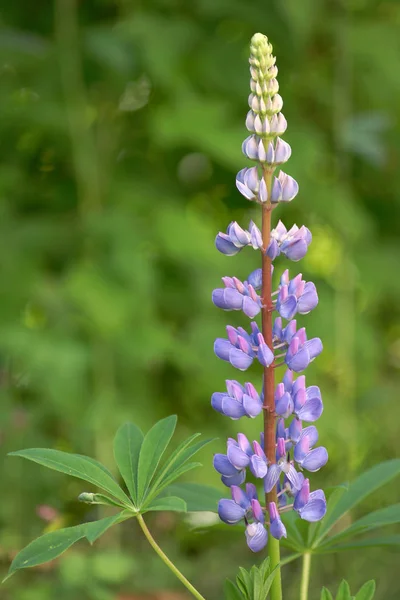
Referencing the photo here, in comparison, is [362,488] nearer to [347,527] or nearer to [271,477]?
[347,527]

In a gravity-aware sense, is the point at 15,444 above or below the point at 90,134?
below

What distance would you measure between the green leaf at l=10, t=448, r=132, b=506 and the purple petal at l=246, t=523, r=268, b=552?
0.12 metres

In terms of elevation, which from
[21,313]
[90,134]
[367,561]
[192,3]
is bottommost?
[367,561]

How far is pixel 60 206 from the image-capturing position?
2.42m

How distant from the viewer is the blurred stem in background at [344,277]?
2.50m

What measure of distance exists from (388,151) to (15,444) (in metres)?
1.56

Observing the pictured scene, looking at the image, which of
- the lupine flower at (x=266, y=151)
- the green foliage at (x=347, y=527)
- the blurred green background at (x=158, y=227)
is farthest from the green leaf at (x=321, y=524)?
the blurred green background at (x=158, y=227)

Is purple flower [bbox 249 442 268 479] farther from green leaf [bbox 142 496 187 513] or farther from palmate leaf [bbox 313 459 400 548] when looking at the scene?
palmate leaf [bbox 313 459 400 548]

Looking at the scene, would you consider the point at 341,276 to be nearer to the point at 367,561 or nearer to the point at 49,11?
the point at 367,561

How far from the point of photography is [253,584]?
0.72m

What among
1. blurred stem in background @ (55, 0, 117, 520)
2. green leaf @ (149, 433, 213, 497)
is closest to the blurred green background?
blurred stem in background @ (55, 0, 117, 520)

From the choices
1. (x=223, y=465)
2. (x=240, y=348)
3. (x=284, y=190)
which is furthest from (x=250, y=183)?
(x=223, y=465)

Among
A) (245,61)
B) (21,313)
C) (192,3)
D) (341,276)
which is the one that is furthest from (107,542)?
(192,3)

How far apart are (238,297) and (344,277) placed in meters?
1.87
